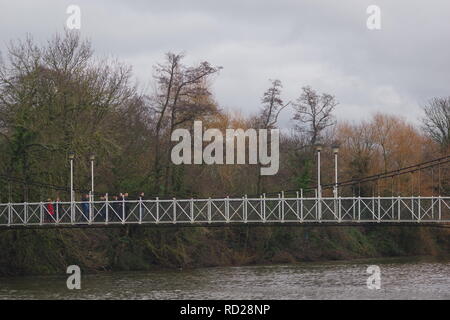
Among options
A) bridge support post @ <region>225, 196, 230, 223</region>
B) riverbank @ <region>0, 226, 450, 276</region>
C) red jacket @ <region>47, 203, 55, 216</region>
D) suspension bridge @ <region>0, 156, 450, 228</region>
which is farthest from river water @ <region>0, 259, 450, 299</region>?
red jacket @ <region>47, 203, 55, 216</region>

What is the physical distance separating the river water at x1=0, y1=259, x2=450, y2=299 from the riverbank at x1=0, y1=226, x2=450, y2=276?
56.0 inches

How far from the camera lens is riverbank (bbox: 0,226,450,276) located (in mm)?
46812

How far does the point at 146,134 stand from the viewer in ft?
184

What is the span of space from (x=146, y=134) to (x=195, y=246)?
7484mm

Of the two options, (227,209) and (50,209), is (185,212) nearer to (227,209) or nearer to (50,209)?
(227,209)

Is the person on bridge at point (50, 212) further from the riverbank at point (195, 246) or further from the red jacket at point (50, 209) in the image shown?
the riverbank at point (195, 246)

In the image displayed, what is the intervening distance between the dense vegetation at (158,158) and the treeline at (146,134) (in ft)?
0.23

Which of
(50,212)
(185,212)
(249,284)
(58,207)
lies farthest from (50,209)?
(249,284)

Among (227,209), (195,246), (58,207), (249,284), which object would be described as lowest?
(249,284)

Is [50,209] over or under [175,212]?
over

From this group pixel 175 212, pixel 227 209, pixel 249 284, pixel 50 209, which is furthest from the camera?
pixel 227 209

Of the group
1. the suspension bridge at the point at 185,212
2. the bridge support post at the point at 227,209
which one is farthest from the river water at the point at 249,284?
the bridge support post at the point at 227,209

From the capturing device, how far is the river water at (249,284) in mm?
38906

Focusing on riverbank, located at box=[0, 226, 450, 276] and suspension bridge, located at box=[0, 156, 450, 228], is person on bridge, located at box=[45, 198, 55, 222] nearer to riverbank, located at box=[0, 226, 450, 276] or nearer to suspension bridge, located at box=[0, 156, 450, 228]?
suspension bridge, located at box=[0, 156, 450, 228]
